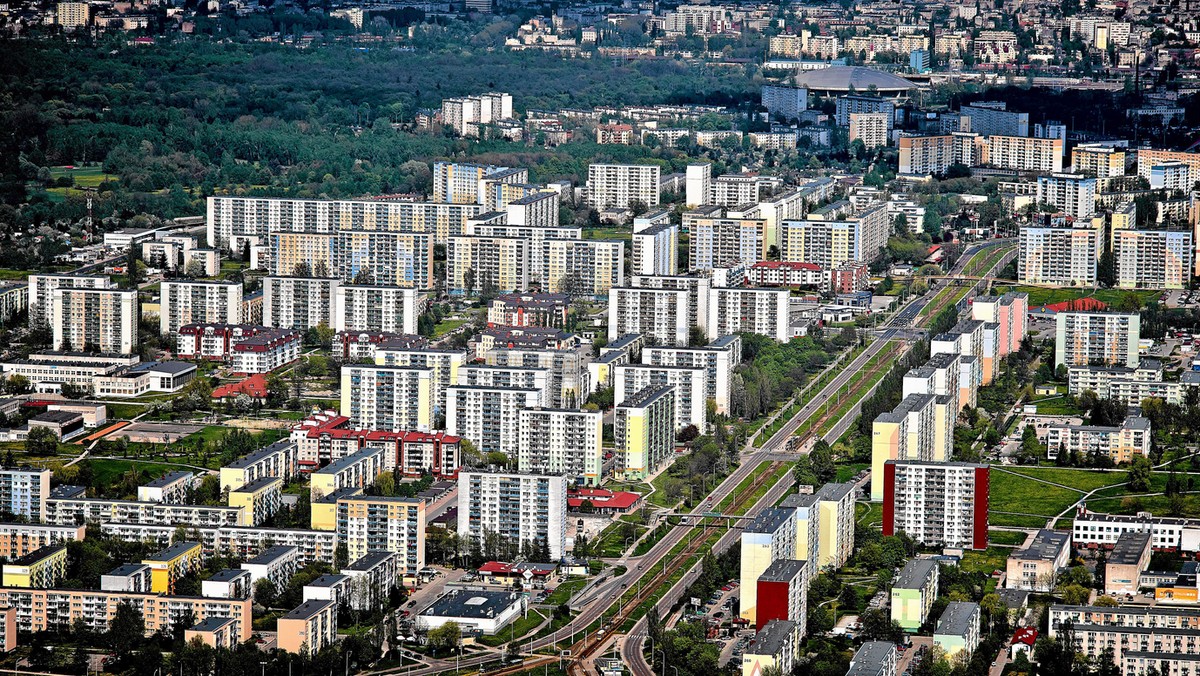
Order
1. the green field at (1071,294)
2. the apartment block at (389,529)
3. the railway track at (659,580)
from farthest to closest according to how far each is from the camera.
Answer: the green field at (1071,294)
the apartment block at (389,529)
the railway track at (659,580)

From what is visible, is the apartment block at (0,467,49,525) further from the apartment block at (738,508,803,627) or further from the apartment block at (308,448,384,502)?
the apartment block at (738,508,803,627)

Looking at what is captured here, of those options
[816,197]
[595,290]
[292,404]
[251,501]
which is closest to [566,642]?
[251,501]

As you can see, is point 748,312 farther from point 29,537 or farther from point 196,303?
point 29,537

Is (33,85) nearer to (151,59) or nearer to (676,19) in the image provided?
(151,59)

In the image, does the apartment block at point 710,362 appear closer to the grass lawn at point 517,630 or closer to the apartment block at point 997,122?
the grass lawn at point 517,630

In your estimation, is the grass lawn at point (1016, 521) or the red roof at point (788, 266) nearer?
the grass lawn at point (1016, 521)

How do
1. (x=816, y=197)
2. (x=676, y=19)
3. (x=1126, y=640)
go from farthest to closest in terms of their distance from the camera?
(x=676, y=19)
(x=816, y=197)
(x=1126, y=640)

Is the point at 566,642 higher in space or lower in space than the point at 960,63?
lower

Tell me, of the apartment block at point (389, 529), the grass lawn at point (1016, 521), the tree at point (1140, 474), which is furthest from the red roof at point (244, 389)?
the tree at point (1140, 474)
